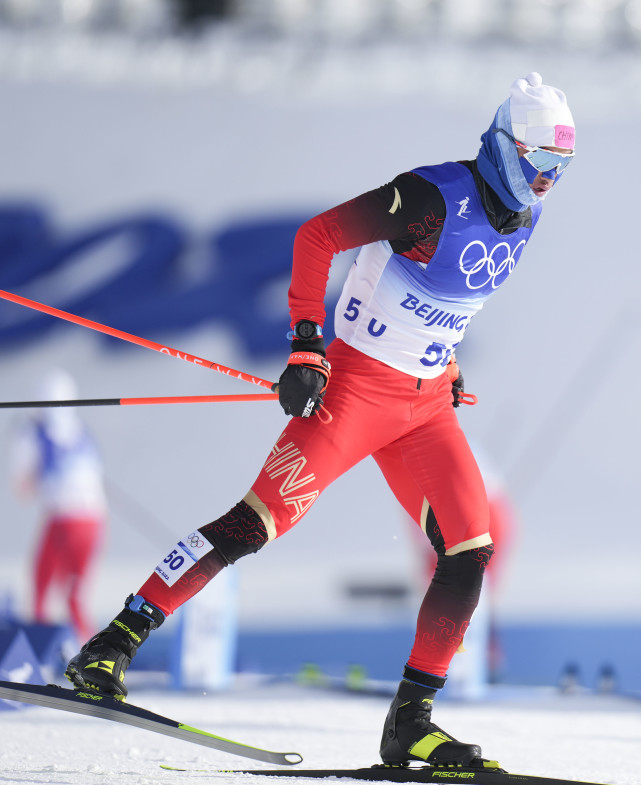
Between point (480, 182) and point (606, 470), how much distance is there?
4.22m

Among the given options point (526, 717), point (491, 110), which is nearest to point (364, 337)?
point (526, 717)

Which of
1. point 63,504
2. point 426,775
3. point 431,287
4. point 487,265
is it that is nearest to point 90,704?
point 426,775

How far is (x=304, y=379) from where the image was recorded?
2098mm

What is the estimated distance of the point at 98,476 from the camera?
6.21 meters

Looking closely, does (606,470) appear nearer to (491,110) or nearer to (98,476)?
(491,110)

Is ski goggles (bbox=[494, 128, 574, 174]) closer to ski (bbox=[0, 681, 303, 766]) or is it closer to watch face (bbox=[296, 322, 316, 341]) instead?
watch face (bbox=[296, 322, 316, 341])

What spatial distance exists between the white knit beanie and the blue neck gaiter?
3 centimetres

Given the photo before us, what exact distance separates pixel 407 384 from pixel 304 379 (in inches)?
12.6

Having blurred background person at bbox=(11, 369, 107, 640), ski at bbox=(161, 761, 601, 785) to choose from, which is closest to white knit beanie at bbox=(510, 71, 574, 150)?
ski at bbox=(161, 761, 601, 785)

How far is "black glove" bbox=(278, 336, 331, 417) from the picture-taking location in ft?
6.89

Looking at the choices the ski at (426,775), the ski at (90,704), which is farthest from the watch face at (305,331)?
the ski at (426,775)

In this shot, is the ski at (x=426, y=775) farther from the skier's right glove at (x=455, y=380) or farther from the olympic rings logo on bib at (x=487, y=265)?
the olympic rings logo on bib at (x=487, y=265)

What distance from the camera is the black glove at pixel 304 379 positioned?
2.10 m

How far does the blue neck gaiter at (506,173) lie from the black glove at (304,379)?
56 centimetres
